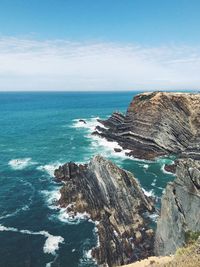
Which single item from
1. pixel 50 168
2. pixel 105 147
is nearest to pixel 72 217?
pixel 50 168

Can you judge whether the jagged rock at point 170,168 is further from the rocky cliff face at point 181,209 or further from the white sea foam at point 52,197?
the rocky cliff face at point 181,209

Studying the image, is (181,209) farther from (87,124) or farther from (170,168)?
(87,124)

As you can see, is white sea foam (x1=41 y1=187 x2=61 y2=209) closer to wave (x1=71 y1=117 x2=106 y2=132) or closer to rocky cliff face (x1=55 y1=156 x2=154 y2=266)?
rocky cliff face (x1=55 y1=156 x2=154 y2=266)

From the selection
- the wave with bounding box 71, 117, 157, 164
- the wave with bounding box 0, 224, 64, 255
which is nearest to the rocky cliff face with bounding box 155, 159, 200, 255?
the wave with bounding box 0, 224, 64, 255

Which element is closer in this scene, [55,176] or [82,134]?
[55,176]

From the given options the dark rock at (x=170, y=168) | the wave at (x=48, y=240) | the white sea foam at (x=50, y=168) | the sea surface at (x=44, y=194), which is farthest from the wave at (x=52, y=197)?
the dark rock at (x=170, y=168)

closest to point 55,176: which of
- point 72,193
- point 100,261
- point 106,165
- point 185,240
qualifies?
point 72,193

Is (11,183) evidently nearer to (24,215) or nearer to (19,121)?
(24,215)
